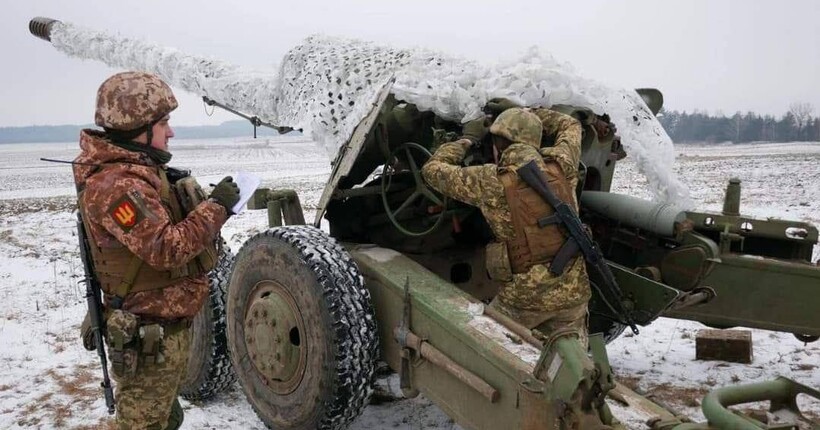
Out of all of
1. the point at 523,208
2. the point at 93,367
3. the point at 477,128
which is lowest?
the point at 93,367

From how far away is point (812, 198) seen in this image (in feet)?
43.9

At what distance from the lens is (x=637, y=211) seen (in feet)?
13.1

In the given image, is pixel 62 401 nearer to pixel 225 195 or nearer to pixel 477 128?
pixel 225 195

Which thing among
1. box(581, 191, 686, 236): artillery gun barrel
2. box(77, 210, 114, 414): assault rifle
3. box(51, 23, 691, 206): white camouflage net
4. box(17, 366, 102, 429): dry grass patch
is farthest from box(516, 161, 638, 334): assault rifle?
box(17, 366, 102, 429): dry grass patch

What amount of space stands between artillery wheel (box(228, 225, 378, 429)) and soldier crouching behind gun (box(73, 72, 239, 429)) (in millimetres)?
606

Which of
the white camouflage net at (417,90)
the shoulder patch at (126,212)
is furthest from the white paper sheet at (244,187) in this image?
the white camouflage net at (417,90)

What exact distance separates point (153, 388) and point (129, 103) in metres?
1.08

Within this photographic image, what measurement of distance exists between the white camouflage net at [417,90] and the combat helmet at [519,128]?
1.02ft

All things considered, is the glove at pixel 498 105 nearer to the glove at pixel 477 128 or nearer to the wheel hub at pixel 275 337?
Result: the glove at pixel 477 128

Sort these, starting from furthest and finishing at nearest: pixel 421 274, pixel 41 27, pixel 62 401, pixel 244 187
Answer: pixel 41 27 < pixel 62 401 < pixel 421 274 < pixel 244 187

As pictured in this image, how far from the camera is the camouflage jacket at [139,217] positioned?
8.09ft

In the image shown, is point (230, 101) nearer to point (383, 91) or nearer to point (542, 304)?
point (383, 91)

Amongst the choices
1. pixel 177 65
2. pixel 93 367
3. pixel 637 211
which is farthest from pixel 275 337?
pixel 177 65

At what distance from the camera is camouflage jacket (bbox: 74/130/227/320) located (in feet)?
8.09
